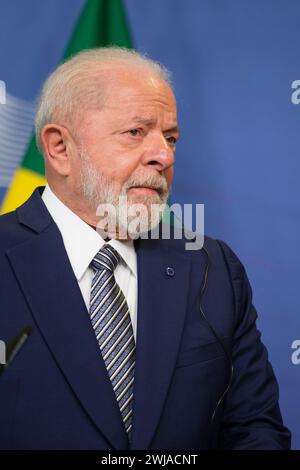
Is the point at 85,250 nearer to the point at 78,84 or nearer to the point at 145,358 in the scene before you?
the point at 145,358

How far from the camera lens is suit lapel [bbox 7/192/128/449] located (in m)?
1.23

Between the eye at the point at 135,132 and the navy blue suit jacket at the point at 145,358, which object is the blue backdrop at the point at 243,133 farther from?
the eye at the point at 135,132

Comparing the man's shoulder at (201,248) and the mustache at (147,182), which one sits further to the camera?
the man's shoulder at (201,248)

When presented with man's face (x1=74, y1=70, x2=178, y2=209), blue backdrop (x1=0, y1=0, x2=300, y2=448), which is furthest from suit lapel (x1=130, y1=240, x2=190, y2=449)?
blue backdrop (x1=0, y1=0, x2=300, y2=448)

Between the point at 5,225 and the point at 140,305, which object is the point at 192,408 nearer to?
the point at 140,305

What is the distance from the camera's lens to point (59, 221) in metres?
1.47

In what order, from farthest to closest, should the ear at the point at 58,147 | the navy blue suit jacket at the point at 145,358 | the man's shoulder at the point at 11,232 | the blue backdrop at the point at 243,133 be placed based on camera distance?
the blue backdrop at the point at 243,133 → the ear at the point at 58,147 → the man's shoulder at the point at 11,232 → the navy blue suit jacket at the point at 145,358

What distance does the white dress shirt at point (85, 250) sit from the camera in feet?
4.60

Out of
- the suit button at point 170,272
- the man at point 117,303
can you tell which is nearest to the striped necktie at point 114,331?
the man at point 117,303

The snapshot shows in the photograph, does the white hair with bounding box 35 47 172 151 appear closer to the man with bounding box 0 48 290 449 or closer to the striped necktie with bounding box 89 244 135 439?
the man with bounding box 0 48 290 449

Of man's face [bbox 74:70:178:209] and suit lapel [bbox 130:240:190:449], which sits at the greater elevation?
man's face [bbox 74:70:178:209]

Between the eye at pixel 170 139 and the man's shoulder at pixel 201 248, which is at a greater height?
the eye at pixel 170 139

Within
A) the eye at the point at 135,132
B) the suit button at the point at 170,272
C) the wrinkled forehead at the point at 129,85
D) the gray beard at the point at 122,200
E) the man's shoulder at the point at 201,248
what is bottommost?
the suit button at the point at 170,272
